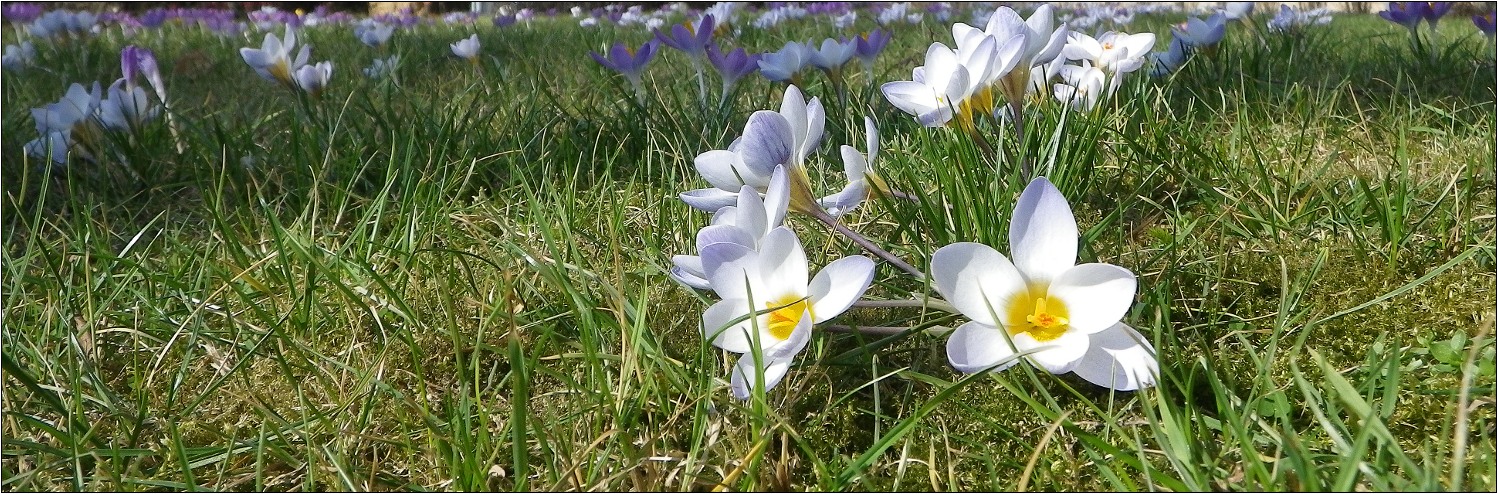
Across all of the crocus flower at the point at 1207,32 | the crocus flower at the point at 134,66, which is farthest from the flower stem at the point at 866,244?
the crocus flower at the point at 134,66

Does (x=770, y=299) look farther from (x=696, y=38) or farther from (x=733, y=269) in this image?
(x=696, y=38)

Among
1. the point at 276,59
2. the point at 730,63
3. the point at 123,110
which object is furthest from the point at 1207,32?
the point at 123,110

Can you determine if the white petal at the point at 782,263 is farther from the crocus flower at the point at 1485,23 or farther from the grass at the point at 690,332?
the crocus flower at the point at 1485,23

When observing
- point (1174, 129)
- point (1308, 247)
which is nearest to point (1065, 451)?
point (1308, 247)

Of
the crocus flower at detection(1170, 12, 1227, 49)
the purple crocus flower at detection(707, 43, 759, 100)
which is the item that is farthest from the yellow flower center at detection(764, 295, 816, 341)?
the crocus flower at detection(1170, 12, 1227, 49)

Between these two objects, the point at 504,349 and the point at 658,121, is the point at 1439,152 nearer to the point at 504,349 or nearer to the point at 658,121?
the point at 658,121
